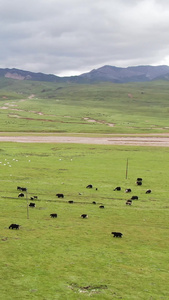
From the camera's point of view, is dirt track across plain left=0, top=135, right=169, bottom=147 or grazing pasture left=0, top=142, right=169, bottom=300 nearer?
grazing pasture left=0, top=142, right=169, bottom=300

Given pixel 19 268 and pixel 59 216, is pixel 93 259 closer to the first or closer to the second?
pixel 19 268

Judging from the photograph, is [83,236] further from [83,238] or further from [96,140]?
[96,140]

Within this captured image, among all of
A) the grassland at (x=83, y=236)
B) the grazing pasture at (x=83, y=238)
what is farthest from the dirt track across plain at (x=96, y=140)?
the grazing pasture at (x=83, y=238)

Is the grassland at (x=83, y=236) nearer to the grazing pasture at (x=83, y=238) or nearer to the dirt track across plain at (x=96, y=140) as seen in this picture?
the grazing pasture at (x=83, y=238)

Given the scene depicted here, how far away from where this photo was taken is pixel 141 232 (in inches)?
1065

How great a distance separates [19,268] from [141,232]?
11.5 meters

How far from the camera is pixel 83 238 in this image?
82.3ft

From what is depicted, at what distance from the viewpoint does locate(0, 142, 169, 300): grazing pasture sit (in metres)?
17.9

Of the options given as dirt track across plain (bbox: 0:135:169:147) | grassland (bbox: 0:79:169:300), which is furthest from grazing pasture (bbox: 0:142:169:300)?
dirt track across plain (bbox: 0:135:169:147)

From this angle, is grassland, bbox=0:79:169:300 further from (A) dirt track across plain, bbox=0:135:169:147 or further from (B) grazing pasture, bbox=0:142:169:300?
(A) dirt track across plain, bbox=0:135:169:147

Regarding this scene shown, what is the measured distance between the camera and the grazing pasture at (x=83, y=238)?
1791 centimetres

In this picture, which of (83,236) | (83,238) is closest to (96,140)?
(83,236)

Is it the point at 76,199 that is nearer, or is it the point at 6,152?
the point at 76,199

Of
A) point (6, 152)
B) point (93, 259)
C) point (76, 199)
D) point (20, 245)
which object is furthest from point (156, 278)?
point (6, 152)
